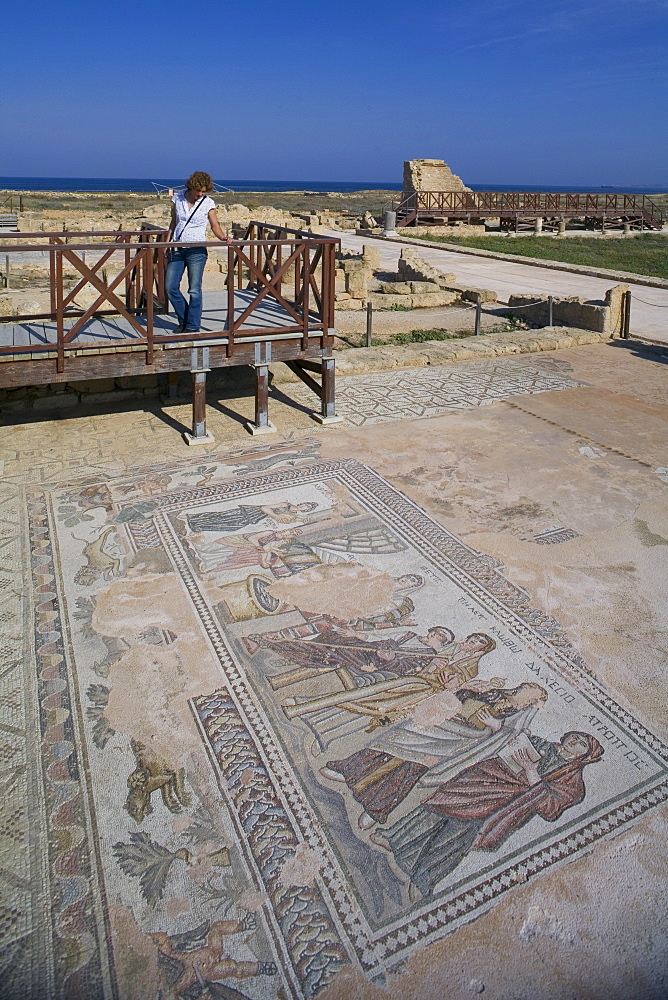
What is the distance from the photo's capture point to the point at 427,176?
32.1m

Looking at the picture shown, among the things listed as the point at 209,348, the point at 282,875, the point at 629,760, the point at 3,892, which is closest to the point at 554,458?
the point at 209,348

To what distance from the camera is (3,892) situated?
232cm

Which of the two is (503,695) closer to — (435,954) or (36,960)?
(435,954)

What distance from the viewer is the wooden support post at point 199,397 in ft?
19.1

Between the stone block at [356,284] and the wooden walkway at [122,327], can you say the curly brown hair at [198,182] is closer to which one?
the wooden walkway at [122,327]

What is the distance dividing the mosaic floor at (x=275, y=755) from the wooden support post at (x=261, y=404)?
1876mm

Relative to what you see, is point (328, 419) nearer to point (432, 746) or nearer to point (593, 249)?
Result: point (432, 746)

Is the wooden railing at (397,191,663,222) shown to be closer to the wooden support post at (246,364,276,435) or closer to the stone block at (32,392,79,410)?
the stone block at (32,392,79,410)

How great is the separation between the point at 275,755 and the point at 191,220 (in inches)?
169

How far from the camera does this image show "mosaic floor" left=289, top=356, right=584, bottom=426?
7.02 m

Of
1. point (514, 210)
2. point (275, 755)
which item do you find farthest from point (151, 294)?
point (514, 210)

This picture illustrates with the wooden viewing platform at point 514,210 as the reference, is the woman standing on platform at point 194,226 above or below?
below

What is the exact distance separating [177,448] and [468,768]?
149 inches

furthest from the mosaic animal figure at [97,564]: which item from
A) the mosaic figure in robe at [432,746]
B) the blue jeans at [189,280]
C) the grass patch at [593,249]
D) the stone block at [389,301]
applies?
the grass patch at [593,249]
